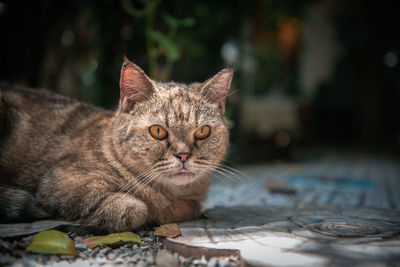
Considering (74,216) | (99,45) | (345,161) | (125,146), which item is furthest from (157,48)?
(345,161)

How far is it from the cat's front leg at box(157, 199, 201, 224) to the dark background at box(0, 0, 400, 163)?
2.79 ft

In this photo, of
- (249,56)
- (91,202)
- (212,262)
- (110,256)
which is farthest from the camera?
(249,56)

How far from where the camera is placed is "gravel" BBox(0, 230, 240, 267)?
4.99 feet

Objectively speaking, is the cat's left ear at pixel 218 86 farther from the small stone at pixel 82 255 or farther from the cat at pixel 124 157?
the small stone at pixel 82 255

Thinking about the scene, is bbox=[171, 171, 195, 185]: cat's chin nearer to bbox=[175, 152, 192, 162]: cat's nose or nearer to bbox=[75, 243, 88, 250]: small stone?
bbox=[175, 152, 192, 162]: cat's nose

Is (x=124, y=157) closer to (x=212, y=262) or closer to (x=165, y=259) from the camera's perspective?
(x=165, y=259)

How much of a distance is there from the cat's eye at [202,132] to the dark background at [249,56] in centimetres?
42

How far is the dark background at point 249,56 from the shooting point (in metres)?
4.11

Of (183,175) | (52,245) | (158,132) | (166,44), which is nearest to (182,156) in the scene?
(183,175)

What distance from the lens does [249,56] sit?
939 centimetres

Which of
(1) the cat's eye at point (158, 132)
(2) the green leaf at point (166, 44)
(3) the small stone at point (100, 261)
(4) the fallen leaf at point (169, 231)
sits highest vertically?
(2) the green leaf at point (166, 44)

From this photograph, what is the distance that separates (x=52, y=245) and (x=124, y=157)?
68 cm

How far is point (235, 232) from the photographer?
1.86m

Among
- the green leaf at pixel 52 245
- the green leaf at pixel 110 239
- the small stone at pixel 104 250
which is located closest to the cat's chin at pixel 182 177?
the green leaf at pixel 110 239
